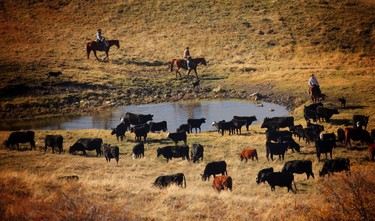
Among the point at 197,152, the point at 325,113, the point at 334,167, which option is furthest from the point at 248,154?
the point at 325,113

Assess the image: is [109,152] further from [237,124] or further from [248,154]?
[237,124]

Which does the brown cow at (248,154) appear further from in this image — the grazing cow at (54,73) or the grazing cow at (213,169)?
the grazing cow at (54,73)

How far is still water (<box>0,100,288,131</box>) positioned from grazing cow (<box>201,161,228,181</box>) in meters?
9.53

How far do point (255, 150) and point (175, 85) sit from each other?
20.3 meters

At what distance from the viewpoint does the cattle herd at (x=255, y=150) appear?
17484 mm

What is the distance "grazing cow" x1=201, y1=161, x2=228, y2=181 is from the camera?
19.1m

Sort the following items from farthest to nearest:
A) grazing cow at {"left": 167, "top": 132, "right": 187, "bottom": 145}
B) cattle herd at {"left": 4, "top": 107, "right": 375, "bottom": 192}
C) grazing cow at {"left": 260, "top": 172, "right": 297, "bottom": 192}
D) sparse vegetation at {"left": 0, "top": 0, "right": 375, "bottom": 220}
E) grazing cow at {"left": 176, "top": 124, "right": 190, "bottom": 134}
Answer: grazing cow at {"left": 176, "top": 124, "right": 190, "bottom": 134}
grazing cow at {"left": 167, "top": 132, "right": 187, "bottom": 145}
cattle herd at {"left": 4, "top": 107, "right": 375, "bottom": 192}
grazing cow at {"left": 260, "top": 172, "right": 297, "bottom": 192}
sparse vegetation at {"left": 0, "top": 0, "right": 375, "bottom": 220}

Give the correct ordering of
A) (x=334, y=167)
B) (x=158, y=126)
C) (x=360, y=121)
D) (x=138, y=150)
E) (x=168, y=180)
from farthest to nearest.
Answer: (x=158, y=126) → (x=360, y=121) → (x=138, y=150) → (x=334, y=167) → (x=168, y=180)

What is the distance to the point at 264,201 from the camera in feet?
49.1

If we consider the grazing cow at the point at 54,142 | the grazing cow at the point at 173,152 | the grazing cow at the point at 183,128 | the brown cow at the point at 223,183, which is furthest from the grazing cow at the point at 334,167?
the grazing cow at the point at 54,142

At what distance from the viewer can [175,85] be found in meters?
40.6

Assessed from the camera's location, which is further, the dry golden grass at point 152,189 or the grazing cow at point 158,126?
the grazing cow at point 158,126

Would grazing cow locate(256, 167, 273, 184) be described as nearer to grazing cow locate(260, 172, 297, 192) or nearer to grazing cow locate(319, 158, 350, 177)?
grazing cow locate(260, 172, 297, 192)

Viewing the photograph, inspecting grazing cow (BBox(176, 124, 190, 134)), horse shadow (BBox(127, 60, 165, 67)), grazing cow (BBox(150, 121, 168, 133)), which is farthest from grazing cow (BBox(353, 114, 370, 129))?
horse shadow (BBox(127, 60, 165, 67))
